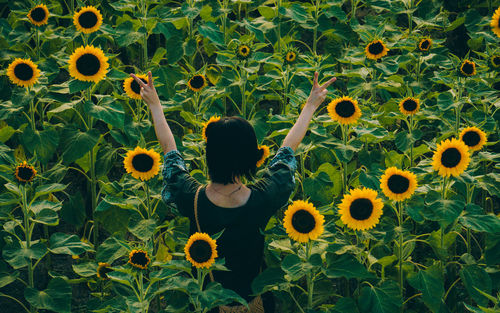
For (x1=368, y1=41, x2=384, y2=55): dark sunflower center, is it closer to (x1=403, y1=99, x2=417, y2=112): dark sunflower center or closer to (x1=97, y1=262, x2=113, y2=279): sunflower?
(x1=403, y1=99, x2=417, y2=112): dark sunflower center

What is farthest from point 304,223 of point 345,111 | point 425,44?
point 425,44

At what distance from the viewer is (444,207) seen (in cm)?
284

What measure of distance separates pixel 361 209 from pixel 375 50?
116 centimetres

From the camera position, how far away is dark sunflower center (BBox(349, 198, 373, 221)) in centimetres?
270

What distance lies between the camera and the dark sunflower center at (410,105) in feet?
10.7

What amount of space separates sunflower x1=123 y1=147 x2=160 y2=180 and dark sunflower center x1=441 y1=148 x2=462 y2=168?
1301mm

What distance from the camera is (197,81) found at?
3391 mm

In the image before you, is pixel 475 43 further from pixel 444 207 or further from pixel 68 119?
pixel 68 119

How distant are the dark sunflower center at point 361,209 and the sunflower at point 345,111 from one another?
0.50 metres

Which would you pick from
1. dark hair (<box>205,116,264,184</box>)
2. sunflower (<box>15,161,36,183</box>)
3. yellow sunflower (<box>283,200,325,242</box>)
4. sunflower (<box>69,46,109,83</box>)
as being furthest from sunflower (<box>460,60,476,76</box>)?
sunflower (<box>15,161,36,183</box>)

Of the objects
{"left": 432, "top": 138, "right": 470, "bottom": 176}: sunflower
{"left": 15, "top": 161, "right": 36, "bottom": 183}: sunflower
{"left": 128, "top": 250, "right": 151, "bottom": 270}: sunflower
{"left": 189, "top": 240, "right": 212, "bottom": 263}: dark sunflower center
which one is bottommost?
{"left": 128, "top": 250, "right": 151, "bottom": 270}: sunflower

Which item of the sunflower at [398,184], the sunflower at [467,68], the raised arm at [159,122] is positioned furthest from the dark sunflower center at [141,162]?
the sunflower at [467,68]

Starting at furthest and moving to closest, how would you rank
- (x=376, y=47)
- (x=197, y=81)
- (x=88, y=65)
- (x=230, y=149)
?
(x=376, y=47), (x=197, y=81), (x=88, y=65), (x=230, y=149)

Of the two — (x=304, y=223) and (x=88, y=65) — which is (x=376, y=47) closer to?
(x=304, y=223)
